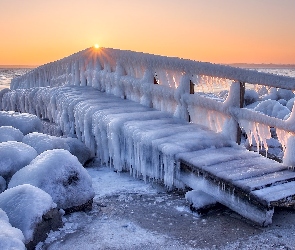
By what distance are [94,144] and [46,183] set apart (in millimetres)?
2357

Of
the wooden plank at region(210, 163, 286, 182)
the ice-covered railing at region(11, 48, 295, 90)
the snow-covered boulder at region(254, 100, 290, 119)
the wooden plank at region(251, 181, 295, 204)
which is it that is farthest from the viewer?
the snow-covered boulder at region(254, 100, 290, 119)

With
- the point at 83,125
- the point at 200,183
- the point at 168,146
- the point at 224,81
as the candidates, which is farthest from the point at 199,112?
the point at 83,125

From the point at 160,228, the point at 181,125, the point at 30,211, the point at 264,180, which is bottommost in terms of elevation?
the point at 160,228

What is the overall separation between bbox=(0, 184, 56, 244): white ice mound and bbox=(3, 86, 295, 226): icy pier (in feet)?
5.08

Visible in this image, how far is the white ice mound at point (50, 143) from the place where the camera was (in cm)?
479

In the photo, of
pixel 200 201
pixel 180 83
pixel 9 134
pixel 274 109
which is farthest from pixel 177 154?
pixel 274 109

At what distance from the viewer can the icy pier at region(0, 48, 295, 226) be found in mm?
3537

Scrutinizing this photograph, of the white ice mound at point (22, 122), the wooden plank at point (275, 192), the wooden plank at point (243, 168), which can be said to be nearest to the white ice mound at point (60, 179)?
the wooden plank at point (243, 168)

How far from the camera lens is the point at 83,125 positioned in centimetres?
628

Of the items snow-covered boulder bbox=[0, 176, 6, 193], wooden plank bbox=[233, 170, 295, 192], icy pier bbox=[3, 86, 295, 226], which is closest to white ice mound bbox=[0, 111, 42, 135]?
icy pier bbox=[3, 86, 295, 226]

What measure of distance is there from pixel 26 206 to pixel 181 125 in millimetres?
2735

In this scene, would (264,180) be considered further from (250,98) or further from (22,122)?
(250,98)

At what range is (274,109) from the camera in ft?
32.7

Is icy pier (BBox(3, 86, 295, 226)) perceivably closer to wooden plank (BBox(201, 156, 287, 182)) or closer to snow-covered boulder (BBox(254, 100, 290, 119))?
wooden plank (BBox(201, 156, 287, 182))
